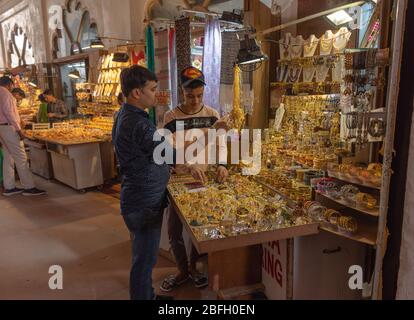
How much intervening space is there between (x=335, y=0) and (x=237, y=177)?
93.6 inches

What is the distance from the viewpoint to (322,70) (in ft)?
12.0

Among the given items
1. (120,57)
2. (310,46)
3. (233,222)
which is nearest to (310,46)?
(310,46)

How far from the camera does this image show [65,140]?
18.5 ft

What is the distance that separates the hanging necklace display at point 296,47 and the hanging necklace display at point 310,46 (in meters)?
0.07

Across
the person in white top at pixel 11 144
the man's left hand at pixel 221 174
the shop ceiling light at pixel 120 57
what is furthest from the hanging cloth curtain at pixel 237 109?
the person in white top at pixel 11 144

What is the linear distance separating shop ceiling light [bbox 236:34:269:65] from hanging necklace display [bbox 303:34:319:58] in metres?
1.00

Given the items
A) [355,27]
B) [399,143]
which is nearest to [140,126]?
[399,143]

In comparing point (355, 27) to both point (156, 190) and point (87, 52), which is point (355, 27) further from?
point (87, 52)

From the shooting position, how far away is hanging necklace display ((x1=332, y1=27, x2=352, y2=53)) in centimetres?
332

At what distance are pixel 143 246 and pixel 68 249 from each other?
6.05ft

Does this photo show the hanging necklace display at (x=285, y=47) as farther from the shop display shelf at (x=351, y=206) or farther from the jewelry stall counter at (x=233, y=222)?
the shop display shelf at (x=351, y=206)

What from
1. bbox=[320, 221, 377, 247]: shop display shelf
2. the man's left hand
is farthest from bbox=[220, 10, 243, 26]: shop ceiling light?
bbox=[320, 221, 377, 247]: shop display shelf

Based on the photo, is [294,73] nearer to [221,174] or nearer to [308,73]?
[308,73]

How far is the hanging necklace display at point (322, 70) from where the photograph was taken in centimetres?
363
